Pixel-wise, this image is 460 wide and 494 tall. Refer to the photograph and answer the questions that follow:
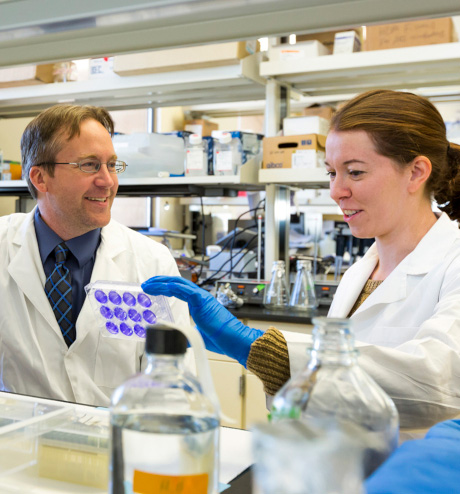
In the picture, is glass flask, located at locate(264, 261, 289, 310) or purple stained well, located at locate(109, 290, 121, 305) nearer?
purple stained well, located at locate(109, 290, 121, 305)

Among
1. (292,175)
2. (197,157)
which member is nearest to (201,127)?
(197,157)

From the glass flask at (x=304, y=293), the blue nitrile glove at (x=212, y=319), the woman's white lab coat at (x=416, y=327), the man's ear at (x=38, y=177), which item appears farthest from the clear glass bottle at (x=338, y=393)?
the glass flask at (x=304, y=293)

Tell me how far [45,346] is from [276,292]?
1421mm

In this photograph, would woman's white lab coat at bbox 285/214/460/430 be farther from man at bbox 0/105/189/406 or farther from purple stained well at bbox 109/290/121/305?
man at bbox 0/105/189/406

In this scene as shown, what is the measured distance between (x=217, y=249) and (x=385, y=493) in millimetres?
3624

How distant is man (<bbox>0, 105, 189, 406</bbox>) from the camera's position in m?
1.56

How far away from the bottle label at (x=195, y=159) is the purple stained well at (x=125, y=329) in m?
1.98

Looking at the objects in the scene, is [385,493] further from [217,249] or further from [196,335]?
[217,249]

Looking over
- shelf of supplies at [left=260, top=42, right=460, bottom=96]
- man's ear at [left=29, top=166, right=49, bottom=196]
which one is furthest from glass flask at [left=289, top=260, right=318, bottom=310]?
man's ear at [left=29, top=166, right=49, bottom=196]

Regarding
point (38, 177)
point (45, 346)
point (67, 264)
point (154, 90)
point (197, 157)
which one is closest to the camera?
point (45, 346)

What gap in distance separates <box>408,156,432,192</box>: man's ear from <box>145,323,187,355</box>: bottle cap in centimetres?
101

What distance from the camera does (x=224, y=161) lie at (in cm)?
296

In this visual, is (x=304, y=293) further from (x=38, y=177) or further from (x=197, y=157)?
(x=38, y=177)

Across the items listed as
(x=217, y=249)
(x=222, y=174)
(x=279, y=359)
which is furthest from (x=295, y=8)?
(x=217, y=249)
